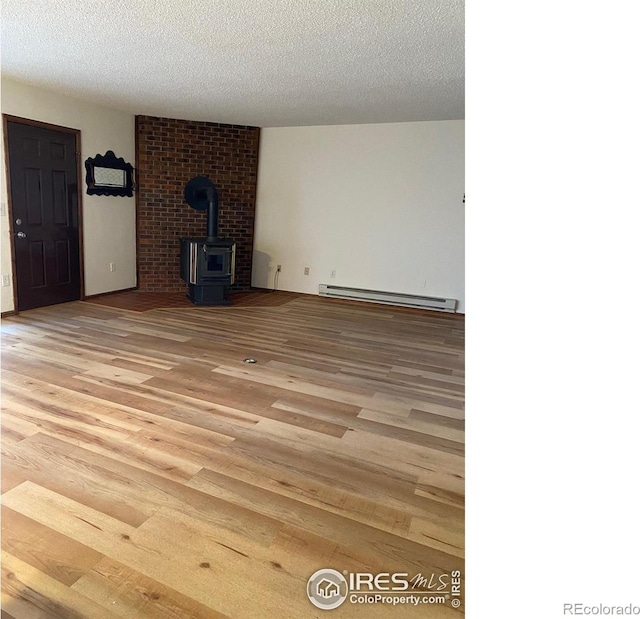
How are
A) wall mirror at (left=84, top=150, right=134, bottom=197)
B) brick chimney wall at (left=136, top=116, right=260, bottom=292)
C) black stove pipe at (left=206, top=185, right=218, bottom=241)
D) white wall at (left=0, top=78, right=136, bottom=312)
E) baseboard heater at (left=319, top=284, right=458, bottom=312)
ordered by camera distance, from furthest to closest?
brick chimney wall at (left=136, top=116, right=260, bottom=292), baseboard heater at (left=319, top=284, right=458, bottom=312), black stove pipe at (left=206, top=185, right=218, bottom=241), wall mirror at (left=84, top=150, right=134, bottom=197), white wall at (left=0, top=78, right=136, bottom=312)

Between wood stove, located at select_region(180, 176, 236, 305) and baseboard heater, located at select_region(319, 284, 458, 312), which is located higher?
wood stove, located at select_region(180, 176, 236, 305)

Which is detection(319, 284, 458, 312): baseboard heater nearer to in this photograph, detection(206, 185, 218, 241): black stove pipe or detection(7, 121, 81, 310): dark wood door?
detection(206, 185, 218, 241): black stove pipe

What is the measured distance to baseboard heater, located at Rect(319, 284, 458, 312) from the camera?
19.1 ft

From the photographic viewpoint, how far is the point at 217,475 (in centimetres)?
204

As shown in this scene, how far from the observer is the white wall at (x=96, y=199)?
4.58 m

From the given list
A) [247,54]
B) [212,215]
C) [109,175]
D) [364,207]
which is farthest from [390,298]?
[109,175]

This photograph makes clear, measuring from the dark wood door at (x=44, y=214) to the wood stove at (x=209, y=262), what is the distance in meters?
1.30

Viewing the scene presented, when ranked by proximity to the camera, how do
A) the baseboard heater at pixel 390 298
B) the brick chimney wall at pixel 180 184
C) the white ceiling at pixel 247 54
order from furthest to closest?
the brick chimney wall at pixel 180 184 < the baseboard heater at pixel 390 298 < the white ceiling at pixel 247 54

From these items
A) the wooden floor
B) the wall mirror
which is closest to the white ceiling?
the wall mirror

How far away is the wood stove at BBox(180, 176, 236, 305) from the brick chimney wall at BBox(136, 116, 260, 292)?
0.58 m

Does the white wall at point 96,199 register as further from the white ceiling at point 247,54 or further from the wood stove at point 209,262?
the wood stove at point 209,262

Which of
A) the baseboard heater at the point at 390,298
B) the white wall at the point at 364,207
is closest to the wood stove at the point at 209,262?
the white wall at the point at 364,207

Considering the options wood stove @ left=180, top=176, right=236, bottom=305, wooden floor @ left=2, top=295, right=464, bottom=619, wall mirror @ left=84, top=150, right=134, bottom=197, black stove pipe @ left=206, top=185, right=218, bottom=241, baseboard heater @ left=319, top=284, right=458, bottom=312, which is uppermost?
wall mirror @ left=84, top=150, right=134, bottom=197
